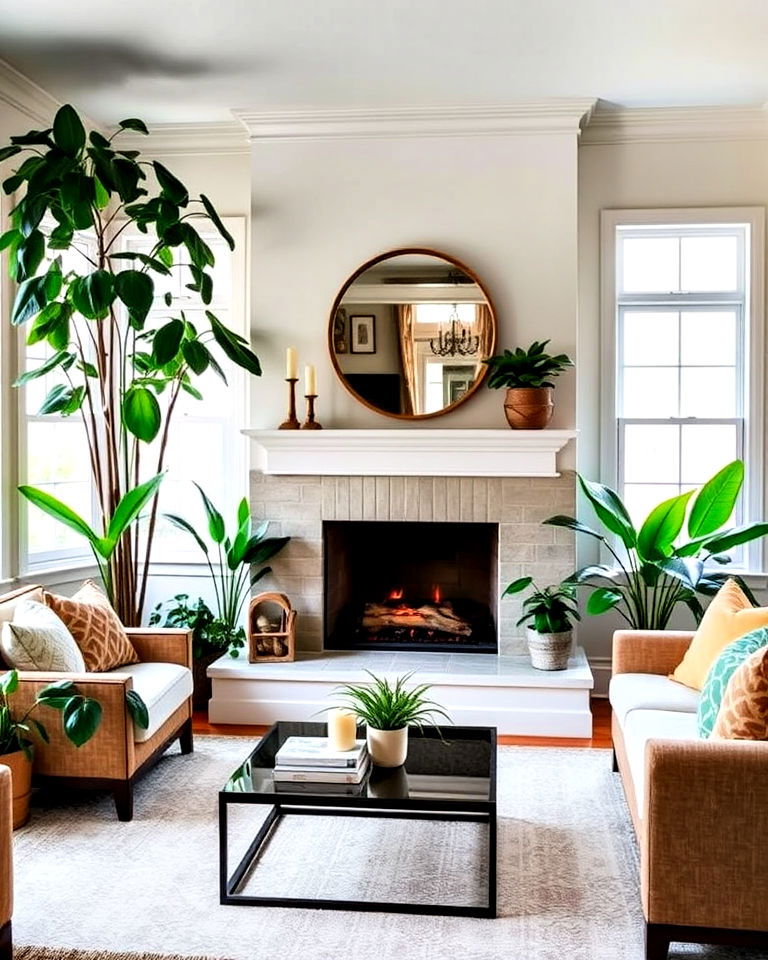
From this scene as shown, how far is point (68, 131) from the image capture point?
12.8 ft

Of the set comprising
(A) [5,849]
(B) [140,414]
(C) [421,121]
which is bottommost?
(A) [5,849]

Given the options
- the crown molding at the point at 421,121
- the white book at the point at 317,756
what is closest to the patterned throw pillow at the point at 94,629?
the white book at the point at 317,756

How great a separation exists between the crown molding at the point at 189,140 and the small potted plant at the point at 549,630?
271cm

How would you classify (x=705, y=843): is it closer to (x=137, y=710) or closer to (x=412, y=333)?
(x=137, y=710)

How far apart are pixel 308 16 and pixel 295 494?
2.15 metres

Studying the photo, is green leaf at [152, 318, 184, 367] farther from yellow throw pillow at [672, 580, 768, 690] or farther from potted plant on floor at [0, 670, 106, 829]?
yellow throw pillow at [672, 580, 768, 690]

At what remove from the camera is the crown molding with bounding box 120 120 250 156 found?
5012 mm

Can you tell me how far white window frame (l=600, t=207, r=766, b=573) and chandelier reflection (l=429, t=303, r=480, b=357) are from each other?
2.45ft

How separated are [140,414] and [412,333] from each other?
1.35m

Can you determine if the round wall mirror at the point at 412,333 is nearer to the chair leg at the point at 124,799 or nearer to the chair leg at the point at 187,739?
the chair leg at the point at 187,739

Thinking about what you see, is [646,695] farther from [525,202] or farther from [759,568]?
[525,202]

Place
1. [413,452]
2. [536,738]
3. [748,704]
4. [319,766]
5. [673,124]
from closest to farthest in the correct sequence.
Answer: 1. [748,704]
2. [319,766]
3. [536,738]
4. [413,452]
5. [673,124]

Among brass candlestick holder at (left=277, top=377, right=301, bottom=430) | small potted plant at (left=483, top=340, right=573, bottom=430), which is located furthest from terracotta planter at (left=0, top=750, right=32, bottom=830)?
small potted plant at (left=483, top=340, right=573, bottom=430)

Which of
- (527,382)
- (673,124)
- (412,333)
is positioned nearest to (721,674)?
(527,382)
